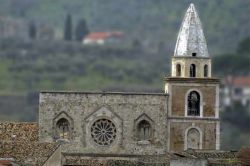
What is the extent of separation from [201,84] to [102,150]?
15.2 ft

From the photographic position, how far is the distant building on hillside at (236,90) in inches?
5379

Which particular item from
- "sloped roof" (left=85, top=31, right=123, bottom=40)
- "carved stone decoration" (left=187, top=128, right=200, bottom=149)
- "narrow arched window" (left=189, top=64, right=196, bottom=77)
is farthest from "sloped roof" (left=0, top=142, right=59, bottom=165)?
"sloped roof" (left=85, top=31, right=123, bottom=40)

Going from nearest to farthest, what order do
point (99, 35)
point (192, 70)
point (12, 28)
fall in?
point (192, 70) → point (99, 35) → point (12, 28)

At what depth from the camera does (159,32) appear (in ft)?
630

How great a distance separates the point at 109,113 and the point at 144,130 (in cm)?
151

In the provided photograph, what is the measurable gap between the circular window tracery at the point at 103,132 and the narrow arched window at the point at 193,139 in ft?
9.53

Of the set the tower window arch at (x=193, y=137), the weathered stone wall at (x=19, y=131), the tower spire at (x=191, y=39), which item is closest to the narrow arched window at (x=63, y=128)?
the weathered stone wall at (x=19, y=131)

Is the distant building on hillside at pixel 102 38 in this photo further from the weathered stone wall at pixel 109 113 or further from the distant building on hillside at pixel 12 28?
the weathered stone wall at pixel 109 113

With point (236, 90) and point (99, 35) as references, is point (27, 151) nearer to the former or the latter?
point (236, 90)

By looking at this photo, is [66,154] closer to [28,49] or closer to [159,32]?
[28,49]

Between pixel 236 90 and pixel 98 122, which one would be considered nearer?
pixel 98 122

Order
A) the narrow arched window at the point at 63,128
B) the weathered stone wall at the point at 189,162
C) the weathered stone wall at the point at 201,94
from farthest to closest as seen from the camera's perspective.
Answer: the weathered stone wall at the point at 201,94
the narrow arched window at the point at 63,128
the weathered stone wall at the point at 189,162

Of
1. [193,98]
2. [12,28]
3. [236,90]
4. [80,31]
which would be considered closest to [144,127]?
[193,98]

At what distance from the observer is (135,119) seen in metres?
66.4
